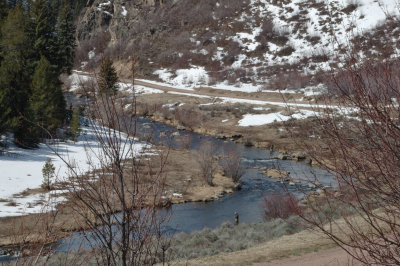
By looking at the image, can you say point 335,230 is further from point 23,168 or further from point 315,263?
point 23,168

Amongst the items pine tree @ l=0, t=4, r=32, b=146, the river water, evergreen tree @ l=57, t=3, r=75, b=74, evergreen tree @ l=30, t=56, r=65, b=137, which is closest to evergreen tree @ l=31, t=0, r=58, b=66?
evergreen tree @ l=57, t=3, r=75, b=74

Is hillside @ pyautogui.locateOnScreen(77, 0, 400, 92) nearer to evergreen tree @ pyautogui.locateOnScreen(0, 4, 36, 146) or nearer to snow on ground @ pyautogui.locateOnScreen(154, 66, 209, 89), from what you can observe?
snow on ground @ pyautogui.locateOnScreen(154, 66, 209, 89)

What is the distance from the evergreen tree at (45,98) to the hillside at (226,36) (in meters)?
27.2

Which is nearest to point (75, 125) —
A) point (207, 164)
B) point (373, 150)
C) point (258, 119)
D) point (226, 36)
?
point (207, 164)

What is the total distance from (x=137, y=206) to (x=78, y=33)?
103254mm

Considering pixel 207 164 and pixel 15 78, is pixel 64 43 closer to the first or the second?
pixel 15 78

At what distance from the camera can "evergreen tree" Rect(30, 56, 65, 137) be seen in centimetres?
2939

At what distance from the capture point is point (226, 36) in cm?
7619

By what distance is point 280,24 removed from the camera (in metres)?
74.9

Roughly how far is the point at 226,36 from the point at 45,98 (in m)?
51.7

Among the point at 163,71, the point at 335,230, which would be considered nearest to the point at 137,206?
the point at 335,230

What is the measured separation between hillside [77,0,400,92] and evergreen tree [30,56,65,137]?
89.2 feet

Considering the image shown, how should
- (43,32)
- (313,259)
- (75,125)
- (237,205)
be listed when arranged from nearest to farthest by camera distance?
(313,259)
(237,205)
(75,125)
(43,32)

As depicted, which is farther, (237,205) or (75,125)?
(75,125)
